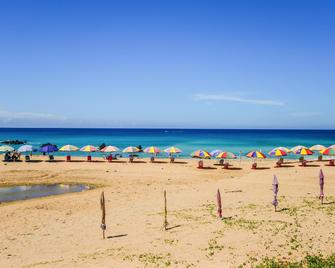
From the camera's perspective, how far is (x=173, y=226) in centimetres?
1528

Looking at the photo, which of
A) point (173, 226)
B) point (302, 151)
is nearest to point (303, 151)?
point (302, 151)

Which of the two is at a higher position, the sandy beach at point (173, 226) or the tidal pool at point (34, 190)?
the sandy beach at point (173, 226)

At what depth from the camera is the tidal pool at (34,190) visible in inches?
910

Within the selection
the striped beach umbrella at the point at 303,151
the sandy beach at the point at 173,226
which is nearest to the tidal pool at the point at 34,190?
the sandy beach at the point at 173,226

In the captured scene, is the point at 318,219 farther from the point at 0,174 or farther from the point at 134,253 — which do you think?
the point at 0,174

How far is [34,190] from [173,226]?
46.2 ft

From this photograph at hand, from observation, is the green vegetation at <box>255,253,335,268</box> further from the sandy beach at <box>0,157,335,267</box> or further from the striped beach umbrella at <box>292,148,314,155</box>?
the striped beach umbrella at <box>292,148,314,155</box>

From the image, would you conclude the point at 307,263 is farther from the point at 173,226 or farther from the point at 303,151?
the point at 303,151

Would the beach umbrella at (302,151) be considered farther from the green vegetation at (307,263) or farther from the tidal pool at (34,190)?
the green vegetation at (307,263)

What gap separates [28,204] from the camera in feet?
66.9

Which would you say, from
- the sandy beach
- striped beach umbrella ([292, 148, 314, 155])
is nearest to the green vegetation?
the sandy beach

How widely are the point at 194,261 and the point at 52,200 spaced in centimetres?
1276

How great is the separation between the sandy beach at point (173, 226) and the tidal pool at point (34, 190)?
1359mm

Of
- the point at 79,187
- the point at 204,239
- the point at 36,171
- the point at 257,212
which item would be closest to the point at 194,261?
the point at 204,239
